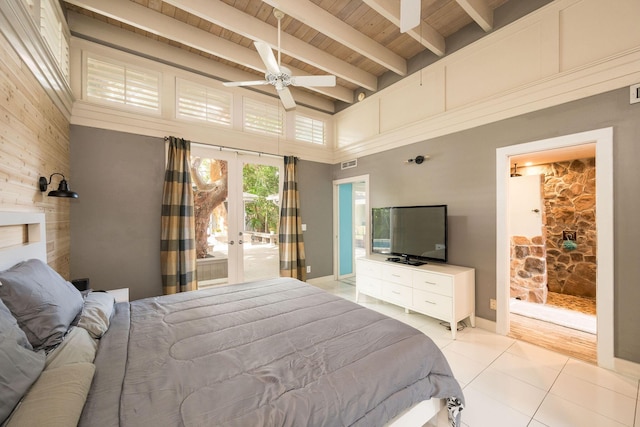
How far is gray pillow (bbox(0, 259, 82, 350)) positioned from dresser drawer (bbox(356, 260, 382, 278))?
3.09m

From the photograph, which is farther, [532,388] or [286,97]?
[286,97]

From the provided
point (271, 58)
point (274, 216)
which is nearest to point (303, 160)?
point (274, 216)

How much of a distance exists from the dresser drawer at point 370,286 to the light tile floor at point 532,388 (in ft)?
3.31

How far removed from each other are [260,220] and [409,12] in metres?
3.54

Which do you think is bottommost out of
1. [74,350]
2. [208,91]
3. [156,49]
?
[74,350]

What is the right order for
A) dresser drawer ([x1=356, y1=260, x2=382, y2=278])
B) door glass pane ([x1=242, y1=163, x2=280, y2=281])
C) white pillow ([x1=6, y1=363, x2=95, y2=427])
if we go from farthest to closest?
door glass pane ([x1=242, y1=163, x2=280, y2=281]) < dresser drawer ([x1=356, y1=260, x2=382, y2=278]) < white pillow ([x1=6, y1=363, x2=95, y2=427])

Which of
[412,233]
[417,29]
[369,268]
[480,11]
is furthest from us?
[369,268]

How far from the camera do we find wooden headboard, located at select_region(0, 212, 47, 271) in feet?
5.17

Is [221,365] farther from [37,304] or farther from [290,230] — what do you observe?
[290,230]

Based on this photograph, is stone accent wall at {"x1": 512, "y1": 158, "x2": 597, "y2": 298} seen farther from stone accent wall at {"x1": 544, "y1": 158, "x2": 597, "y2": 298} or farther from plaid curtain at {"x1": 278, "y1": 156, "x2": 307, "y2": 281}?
plaid curtain at {"x1": 278, "y1": 156, "x2": 307, "y2": 281}

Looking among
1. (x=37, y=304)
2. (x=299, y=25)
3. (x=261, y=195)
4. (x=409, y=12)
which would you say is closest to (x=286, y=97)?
(x=299, y=25)

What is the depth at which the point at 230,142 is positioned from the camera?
13.1ft

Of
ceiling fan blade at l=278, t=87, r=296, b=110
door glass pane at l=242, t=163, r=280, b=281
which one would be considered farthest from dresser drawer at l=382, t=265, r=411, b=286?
ceiling fan blade at l=278, t=87, r=296, b=110

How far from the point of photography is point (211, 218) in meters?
3.95
